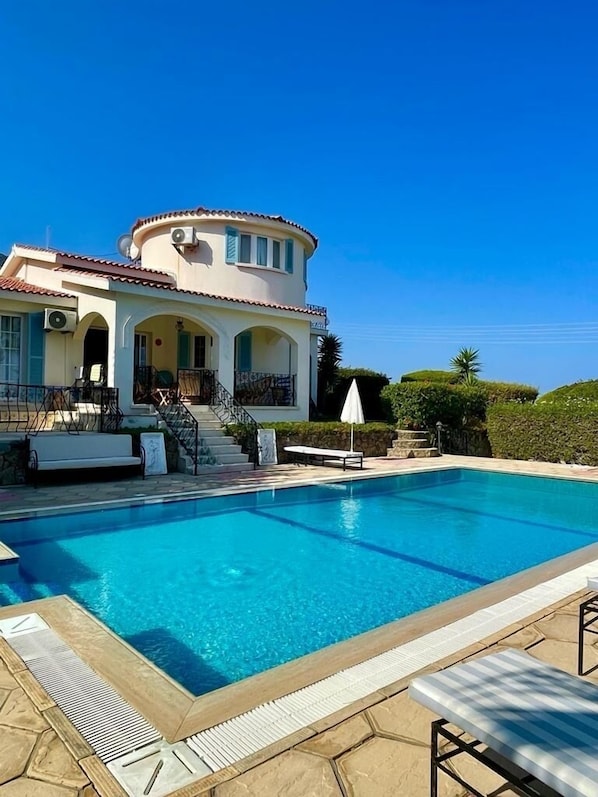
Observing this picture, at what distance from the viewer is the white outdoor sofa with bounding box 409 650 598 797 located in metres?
2.03

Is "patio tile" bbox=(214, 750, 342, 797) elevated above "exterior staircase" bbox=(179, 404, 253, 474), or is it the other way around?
"exterior staircase" bbox=(179, 404, 253, 474)

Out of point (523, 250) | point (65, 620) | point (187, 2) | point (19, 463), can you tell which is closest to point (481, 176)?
point (523, 250)

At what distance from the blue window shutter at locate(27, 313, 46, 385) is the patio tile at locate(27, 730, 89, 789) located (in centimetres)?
1695

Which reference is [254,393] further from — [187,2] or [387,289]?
[387,289]

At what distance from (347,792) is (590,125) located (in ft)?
74.8

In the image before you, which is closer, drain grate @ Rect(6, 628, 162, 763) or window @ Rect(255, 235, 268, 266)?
drain grate @ Rect(6, 628, 162, 763)

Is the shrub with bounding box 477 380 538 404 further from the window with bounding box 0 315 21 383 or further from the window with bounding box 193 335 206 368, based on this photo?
the window with bounding box 0 315 21 383

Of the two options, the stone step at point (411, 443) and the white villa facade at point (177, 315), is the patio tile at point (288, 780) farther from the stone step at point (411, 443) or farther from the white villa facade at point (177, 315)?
the stone step at point (411, 443)

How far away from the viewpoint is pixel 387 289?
35.7 m

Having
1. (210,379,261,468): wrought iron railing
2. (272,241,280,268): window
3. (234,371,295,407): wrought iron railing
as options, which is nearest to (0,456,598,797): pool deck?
(210,379,261,468): wrought iron railing

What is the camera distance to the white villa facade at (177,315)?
1759 cm

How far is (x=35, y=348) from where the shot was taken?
18062mm

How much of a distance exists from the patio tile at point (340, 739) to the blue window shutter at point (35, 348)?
17.6 meters

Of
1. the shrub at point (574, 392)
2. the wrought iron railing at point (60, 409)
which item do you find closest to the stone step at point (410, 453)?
the wrought iron railing at point (60, 409)
